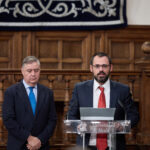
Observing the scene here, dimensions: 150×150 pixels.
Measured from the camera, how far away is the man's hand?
3465mm

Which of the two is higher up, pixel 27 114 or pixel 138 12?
pixel 138 12

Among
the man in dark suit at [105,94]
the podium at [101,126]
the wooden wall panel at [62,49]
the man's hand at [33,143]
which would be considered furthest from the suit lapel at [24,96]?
the wooden wall panel at [62,49]

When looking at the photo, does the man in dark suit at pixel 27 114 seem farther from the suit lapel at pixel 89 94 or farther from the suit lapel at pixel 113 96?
the suit lapel at pixel 113 96

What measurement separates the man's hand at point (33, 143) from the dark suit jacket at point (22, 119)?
1.4 inches

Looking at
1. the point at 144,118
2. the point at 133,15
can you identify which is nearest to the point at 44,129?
the point at 144,118

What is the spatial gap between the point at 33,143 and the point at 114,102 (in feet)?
2.87

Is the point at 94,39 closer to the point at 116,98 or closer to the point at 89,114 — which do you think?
the point at 116,98

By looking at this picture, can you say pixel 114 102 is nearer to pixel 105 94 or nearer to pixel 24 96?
pixel 105 94

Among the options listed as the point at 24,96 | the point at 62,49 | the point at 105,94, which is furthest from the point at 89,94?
the point at 62,49

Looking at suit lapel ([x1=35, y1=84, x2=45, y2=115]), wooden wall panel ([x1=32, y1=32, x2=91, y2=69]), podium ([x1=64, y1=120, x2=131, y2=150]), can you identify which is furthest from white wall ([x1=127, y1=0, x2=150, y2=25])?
podium ([x1=64, y1=120, x2=131, y2=150])

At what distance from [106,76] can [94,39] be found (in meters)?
3.43

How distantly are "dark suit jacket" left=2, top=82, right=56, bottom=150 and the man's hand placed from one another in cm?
4

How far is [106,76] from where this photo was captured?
3.08 meters

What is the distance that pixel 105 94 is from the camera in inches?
124
